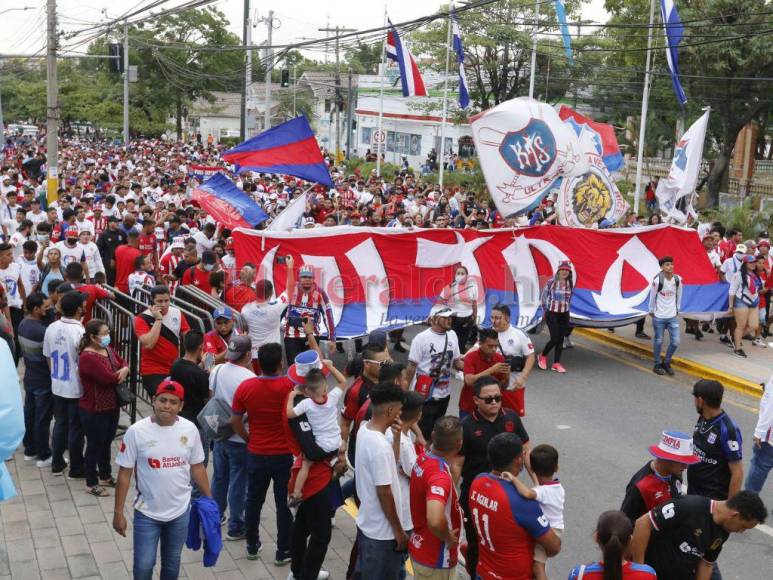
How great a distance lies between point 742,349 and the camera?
13.7 metres

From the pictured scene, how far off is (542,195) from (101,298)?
6.54 metres

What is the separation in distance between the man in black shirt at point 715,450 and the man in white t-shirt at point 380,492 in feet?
7.70

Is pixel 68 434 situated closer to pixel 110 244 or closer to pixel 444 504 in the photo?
pixel 444 504

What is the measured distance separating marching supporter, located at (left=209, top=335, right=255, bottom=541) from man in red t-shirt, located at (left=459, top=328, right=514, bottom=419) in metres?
1.94

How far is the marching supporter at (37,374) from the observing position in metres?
8.02

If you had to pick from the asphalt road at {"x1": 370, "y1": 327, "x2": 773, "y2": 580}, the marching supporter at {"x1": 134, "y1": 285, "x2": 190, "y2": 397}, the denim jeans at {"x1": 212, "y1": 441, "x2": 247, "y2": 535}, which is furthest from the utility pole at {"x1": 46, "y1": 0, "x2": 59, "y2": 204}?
the denim jeans at {"x1": 212, "y1": 441, "x2": 247, "y2": 535}

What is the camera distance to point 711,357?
13.4m

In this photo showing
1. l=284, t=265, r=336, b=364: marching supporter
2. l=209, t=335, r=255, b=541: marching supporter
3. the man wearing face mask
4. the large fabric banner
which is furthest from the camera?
the large fabric banner

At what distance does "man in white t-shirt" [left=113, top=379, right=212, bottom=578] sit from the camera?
5383 millimetres

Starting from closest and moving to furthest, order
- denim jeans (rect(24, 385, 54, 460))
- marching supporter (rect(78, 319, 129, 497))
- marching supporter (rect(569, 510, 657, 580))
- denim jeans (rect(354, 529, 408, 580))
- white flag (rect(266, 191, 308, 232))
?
marching supporter (rect(569, 510, 657, 580)) < denim jeans (rect(354, 529, 408, 580)) < marching supporter (rect(78, 319, 129, 497)) < denim jeans (rect(24, 385, 54, 460)) < white flag (rect(266, 191, 308, 232))

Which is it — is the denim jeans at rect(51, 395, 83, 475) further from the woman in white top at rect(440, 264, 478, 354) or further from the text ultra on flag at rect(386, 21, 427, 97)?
the text ultra on flag at rect(386, 21, 427, 97)

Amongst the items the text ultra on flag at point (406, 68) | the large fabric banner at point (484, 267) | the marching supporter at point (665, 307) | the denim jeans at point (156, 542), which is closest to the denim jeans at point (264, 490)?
the denim jeans at point (156, 542)

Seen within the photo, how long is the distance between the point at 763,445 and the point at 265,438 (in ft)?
13.3

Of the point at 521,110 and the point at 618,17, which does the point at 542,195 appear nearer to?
the point at 521,110
